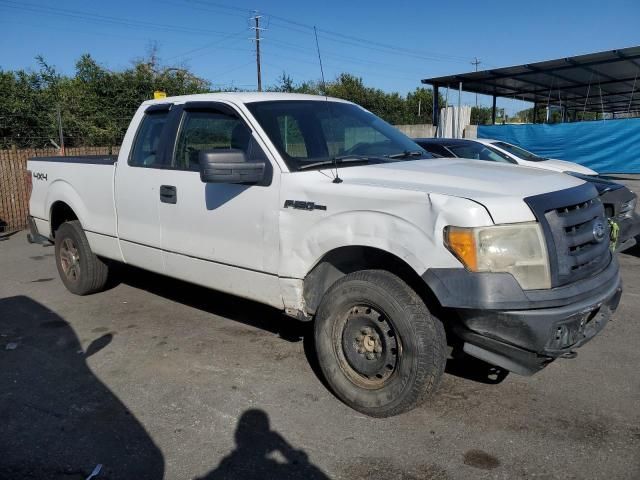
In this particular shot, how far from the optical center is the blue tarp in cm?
1596

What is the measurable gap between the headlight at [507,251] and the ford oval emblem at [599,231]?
63 cm

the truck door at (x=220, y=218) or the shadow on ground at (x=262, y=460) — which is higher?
the truck door at (x=220, y=218)

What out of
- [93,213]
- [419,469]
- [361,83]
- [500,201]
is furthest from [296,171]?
[361,83]

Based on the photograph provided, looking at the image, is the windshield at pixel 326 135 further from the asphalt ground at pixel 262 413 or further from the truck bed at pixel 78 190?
the truck bed at pixel 78 190

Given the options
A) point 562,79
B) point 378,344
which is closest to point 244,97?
point 378,344

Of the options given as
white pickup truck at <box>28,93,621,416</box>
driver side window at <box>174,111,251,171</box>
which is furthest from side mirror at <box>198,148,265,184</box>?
driver side window at <box>174,111,251,171</box>

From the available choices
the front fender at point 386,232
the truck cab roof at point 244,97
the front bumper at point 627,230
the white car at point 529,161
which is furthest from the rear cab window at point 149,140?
the white car at point 529,161

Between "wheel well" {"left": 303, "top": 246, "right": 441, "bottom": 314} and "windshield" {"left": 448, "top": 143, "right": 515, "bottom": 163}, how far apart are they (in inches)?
257

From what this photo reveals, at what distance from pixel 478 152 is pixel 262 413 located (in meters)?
7.74

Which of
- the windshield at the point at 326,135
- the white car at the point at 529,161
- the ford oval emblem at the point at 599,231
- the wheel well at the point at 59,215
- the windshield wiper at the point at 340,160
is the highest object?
the windshield at the point at 326,135

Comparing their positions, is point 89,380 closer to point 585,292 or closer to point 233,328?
point 233,328

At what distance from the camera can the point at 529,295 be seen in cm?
285

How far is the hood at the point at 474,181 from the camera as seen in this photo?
9.62 ft

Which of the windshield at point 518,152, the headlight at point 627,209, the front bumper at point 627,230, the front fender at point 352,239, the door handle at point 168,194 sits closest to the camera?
the front fender at point 352,239
